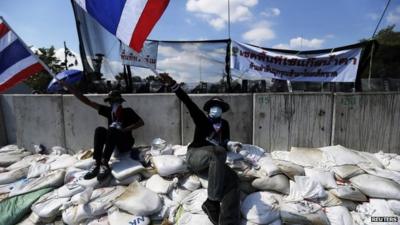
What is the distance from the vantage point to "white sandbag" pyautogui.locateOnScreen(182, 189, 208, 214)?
293 cm

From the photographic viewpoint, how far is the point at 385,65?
2420cm

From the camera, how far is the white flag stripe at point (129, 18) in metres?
2.88

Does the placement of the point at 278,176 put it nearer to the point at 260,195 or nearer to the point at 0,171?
the point at 260,195

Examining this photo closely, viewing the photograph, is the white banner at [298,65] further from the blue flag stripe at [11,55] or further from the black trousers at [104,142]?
the blue flag stripe at [11,55]

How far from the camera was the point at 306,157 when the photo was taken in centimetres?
360

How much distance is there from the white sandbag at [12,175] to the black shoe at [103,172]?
1521 millimetres

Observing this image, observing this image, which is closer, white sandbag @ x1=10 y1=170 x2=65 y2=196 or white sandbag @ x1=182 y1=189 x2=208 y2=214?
white sandbag @ x1=182 y1=189 x2=208 y2=214

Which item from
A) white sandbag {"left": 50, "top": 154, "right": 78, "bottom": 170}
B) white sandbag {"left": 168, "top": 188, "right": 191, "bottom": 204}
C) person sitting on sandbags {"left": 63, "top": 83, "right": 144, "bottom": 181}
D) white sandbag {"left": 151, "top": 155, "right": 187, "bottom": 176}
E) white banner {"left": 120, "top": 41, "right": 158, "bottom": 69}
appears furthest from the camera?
white banner {"left": 120, "top": 41, "right": 158, "bottom": 69}

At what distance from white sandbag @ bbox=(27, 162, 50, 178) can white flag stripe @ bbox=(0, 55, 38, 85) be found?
4.03 feet

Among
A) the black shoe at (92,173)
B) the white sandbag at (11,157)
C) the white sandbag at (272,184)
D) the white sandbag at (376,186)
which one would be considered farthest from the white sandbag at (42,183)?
the white sandbag at (376,186)

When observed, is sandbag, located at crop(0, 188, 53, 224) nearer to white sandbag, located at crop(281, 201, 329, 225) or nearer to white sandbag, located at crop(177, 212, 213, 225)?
white sandbag, located at crop(177, 212, 213, 225)

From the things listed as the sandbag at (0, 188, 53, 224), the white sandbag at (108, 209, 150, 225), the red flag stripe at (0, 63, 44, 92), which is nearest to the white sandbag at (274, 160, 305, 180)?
the white sandbag at (108, 209, 150, 225)

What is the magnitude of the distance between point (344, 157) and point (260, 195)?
124 cm

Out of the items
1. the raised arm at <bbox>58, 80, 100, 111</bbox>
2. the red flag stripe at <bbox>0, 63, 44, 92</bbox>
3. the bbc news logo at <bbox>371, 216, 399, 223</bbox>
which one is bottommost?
the bbc news logo at <bbox>371, 216, 399, 223</bbox>
